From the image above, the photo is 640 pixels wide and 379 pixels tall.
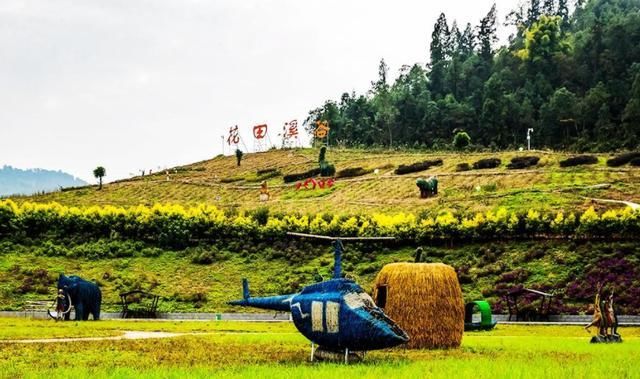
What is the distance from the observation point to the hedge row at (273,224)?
45250mm

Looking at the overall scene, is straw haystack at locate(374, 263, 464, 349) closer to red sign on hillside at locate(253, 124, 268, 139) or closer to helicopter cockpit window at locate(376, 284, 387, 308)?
helicopter cockpit window at locate(376, 284, 387, 308)

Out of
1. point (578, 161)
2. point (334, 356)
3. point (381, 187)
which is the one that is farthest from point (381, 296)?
point (578, 161)

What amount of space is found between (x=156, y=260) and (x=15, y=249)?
925cm

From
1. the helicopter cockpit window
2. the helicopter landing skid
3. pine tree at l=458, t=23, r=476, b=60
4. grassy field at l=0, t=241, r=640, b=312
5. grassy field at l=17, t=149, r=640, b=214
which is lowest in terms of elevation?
grassy field at l=0, t=241, r=640, b=312

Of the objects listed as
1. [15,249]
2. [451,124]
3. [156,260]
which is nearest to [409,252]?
[156,260]

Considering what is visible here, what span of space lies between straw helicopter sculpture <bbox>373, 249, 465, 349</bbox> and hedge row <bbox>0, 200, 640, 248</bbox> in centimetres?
2619

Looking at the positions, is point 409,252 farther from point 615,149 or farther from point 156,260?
point 615,149

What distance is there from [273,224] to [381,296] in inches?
1225

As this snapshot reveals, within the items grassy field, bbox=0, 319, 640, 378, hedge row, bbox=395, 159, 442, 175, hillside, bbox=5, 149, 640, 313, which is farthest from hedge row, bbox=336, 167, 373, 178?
grassy field, bbox=0, 319, 640, 378

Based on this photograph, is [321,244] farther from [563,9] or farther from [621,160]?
[563,9]

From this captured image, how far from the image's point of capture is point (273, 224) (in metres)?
51.9

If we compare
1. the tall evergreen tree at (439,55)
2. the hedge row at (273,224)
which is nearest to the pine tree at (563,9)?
the tall evergreen tree at (439,55)

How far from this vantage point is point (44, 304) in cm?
3872

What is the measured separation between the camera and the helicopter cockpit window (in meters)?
21.0
